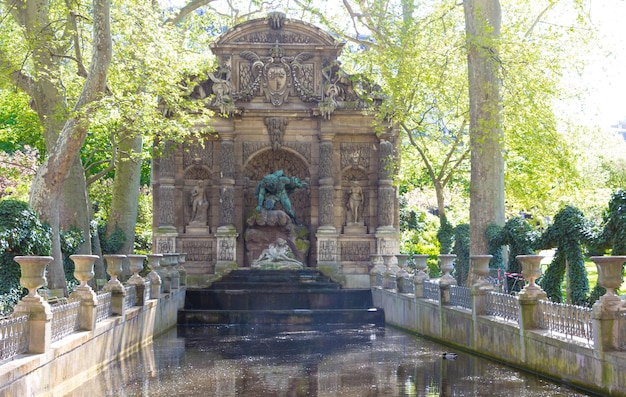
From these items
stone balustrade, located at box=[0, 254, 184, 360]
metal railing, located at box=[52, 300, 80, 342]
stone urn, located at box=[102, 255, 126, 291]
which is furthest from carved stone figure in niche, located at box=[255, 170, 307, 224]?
metal railing, located at box=[52, 300, 80, 342]

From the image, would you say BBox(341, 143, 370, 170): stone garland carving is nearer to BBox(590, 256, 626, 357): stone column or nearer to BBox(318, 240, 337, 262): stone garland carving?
BBox(318, 240, 337, 262): stone garland carving

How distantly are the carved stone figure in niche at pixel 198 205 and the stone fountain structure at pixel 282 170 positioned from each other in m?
0.03

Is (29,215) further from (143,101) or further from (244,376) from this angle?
(244,376)

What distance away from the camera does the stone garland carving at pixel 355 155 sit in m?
26.1

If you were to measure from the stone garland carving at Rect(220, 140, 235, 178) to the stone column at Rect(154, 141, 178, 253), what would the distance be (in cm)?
146

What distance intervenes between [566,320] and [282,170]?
16173mm

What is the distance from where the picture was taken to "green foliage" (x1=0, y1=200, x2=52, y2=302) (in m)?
15.0

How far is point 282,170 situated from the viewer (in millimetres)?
26203

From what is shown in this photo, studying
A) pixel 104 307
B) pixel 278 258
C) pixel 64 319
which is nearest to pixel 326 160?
pixel 278 258

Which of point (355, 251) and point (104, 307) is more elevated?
point (355, 251)

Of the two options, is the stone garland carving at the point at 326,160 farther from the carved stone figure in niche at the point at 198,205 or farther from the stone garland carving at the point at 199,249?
the stone garland carving at the point at 199,249

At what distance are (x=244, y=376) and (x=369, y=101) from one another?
586 inches

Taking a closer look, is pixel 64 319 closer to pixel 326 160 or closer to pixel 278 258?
pixel 278 258

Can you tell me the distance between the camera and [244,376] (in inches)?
460
